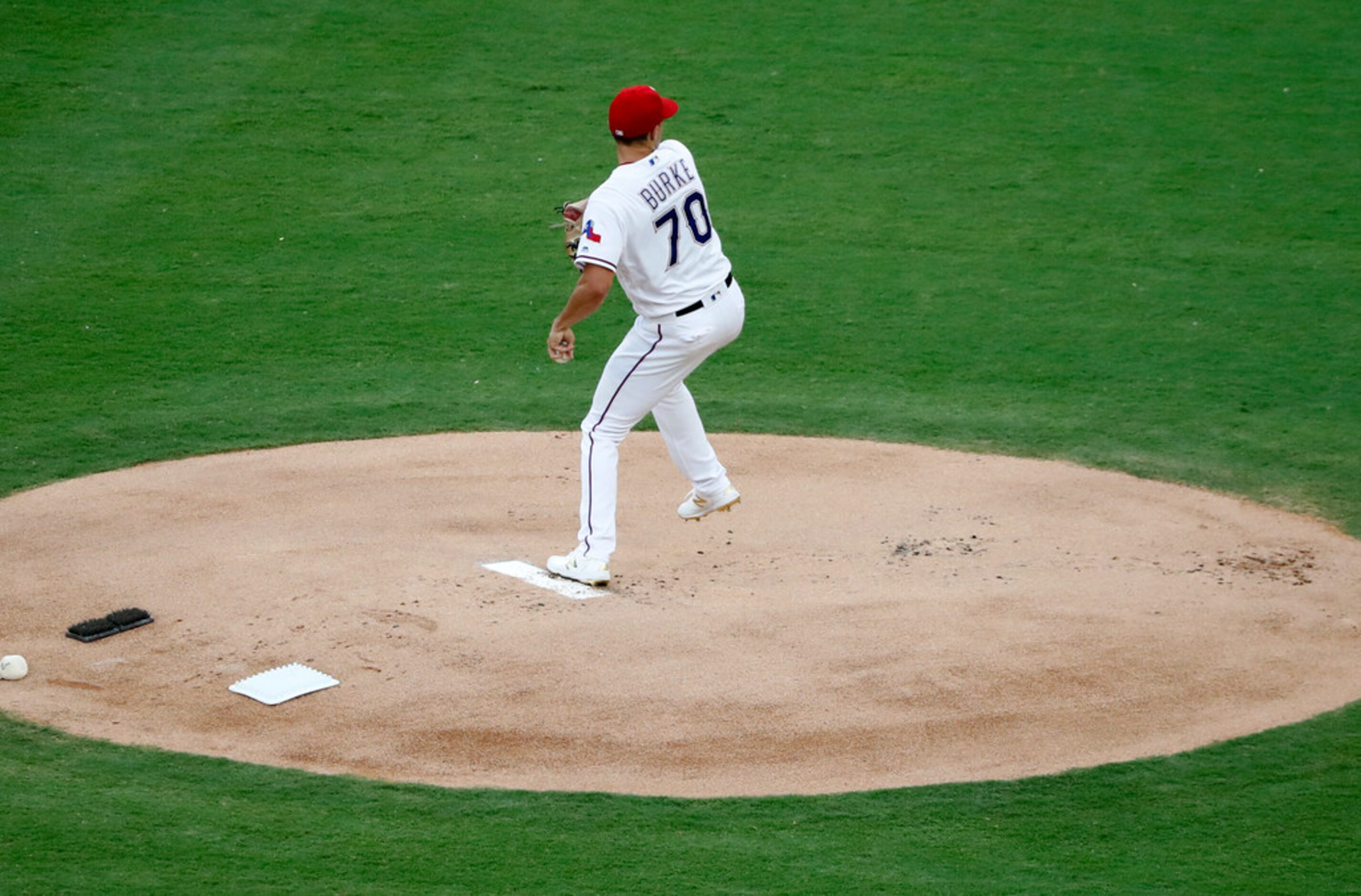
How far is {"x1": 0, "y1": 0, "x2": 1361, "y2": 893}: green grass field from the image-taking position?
476cm

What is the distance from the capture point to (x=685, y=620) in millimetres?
6438

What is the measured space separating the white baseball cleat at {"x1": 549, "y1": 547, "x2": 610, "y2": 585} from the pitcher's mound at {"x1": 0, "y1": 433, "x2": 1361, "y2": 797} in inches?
4.3

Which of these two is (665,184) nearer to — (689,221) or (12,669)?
(689,221)

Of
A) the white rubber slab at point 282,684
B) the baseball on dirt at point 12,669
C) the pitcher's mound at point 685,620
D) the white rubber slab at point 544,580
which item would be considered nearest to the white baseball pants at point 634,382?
the white rubber slab at point 544,580

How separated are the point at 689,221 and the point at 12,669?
→ 10.3 feet

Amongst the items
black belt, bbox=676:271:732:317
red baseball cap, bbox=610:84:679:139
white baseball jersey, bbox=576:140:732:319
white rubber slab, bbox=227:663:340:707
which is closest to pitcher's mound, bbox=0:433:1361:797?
white rubber slab, bbox=227:663:340:707

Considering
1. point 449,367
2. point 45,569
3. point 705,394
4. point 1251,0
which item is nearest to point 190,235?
point 449,367

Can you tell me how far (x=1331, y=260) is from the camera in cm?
1149

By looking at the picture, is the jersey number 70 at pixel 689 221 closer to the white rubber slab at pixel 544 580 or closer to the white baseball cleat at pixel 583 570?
the white baseball cleat at pixel 583 570

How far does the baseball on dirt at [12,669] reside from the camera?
19.4 ft

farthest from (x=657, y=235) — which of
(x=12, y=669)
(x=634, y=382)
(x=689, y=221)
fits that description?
(x=12, y=669)

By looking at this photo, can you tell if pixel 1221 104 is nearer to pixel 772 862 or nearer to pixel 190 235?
pixel 190 235

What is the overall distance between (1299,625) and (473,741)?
3.40 meters

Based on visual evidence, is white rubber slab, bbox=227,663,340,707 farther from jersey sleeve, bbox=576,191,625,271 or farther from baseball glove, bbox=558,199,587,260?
baseball glove, bbox=558,199,587,260
